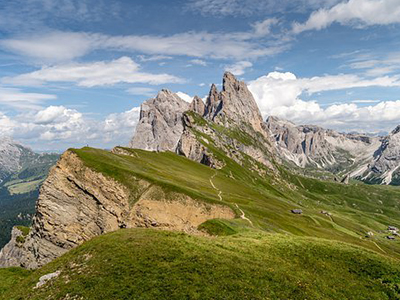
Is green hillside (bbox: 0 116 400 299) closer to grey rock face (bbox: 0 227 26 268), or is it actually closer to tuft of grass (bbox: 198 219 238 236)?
tuft of grass (bbox: 198 219 238 236)

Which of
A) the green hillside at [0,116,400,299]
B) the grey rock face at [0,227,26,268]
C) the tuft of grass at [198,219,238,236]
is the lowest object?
the grey rock face at [0,227,26,268]

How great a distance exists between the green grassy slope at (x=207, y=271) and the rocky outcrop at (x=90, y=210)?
130 feet

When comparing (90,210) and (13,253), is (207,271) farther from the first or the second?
(13,253)

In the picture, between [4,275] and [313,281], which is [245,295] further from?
[4,275]

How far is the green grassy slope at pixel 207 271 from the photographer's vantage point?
26484mm

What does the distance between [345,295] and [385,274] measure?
8.42 m

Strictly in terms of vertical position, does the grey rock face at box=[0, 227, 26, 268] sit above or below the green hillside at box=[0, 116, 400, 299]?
below

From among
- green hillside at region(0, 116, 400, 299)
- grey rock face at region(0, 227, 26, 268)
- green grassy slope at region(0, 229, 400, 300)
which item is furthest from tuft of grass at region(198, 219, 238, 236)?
grey rock face at region(0, 227, 26, 268)

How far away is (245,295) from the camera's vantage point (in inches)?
1016

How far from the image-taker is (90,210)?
79250mm

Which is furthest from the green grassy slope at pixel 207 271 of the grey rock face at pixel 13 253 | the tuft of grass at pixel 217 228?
the grey rock face at pixel 13 253

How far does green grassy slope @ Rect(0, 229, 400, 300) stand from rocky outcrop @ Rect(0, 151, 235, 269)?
3972 cm

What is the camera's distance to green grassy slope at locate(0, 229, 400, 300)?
86.9 feet

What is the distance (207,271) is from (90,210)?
198 feet
